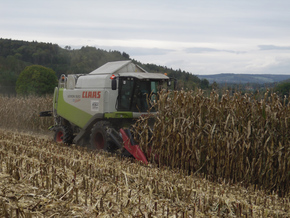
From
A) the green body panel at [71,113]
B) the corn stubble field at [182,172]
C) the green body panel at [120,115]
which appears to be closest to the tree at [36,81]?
the green body panel at [71,113]

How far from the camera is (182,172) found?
6.93m

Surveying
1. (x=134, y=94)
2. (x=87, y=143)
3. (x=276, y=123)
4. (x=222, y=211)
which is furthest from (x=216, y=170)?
(x=87, y=143)

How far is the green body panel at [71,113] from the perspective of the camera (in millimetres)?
10602

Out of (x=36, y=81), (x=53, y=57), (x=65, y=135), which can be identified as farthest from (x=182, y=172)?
(x=53, y=57)

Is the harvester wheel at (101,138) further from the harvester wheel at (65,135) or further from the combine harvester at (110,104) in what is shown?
the harvester wheel at (65,135)

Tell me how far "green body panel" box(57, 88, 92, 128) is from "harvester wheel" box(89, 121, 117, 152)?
0.65 metres

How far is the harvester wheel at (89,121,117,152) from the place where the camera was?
9.34 metres

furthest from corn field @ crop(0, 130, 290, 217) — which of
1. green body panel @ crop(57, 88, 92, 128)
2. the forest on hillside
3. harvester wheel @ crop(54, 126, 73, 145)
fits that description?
the forest on hillside

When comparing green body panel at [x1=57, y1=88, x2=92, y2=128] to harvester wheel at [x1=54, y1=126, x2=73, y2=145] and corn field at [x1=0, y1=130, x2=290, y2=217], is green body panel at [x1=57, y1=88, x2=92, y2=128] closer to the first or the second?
harvester wheel at [x1=54, y1=126, x2=73, y2=145]

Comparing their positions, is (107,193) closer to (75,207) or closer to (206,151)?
(75,207)

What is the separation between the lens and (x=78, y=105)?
427 inches

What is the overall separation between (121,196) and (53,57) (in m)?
73.6

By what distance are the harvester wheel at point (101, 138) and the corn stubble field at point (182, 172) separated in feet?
1.24

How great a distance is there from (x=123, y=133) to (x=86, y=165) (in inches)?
81.1
